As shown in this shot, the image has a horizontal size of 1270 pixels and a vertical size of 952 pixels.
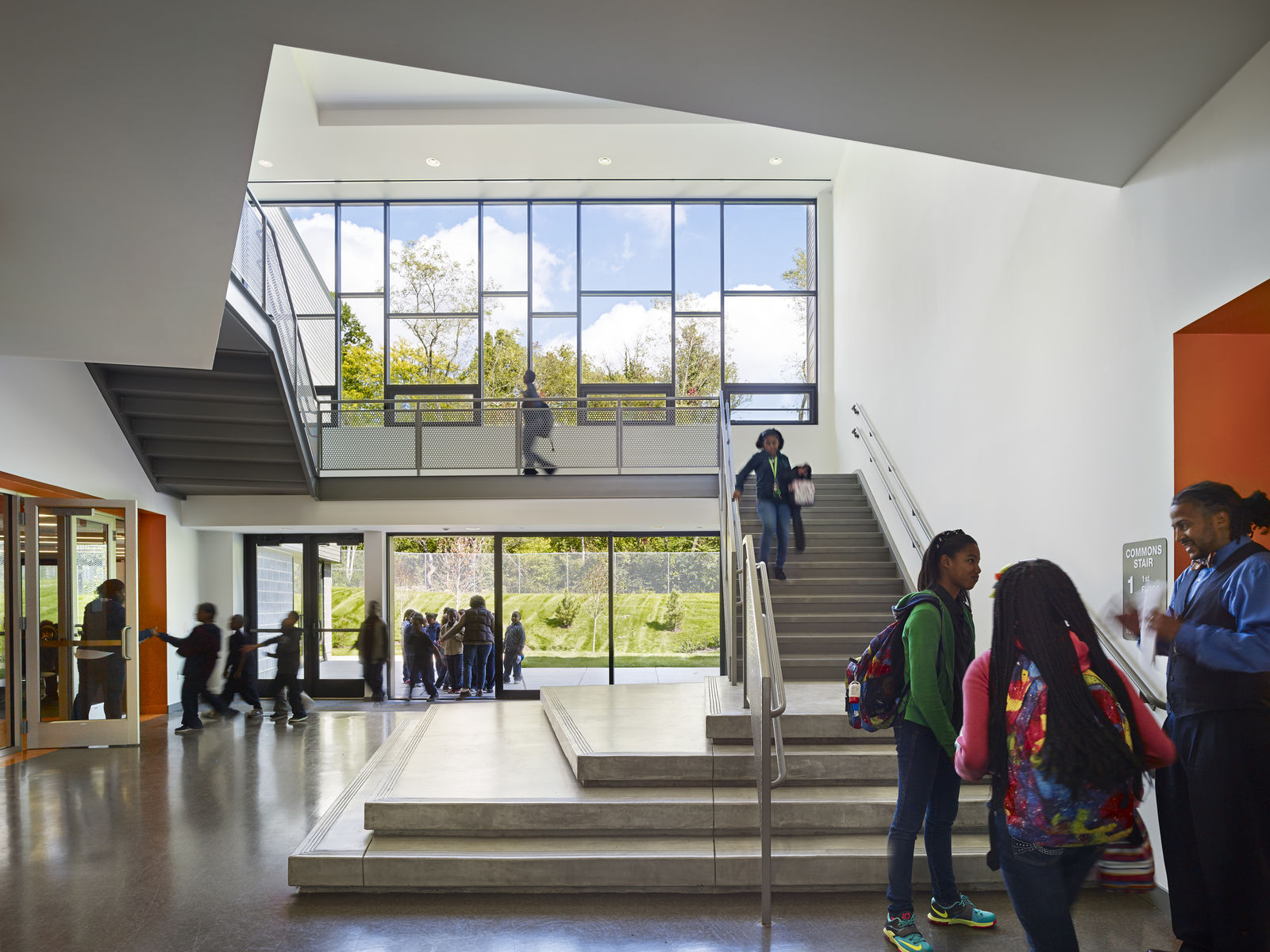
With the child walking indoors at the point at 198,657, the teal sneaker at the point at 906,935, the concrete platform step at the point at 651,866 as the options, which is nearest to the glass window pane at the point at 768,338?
the child walking indoors at the point at 198,657

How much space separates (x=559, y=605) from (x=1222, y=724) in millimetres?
10821

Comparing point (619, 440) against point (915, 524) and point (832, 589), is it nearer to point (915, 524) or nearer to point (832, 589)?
point (832, 589)

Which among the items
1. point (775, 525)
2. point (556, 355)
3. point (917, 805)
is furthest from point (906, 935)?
point (556, 355)

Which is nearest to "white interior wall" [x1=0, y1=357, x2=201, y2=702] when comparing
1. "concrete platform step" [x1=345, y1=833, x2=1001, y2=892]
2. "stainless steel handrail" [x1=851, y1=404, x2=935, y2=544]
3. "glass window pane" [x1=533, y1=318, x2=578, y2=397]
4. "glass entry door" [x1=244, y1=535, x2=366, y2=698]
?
"glass entry door" [x1=244, y1=535, x2=366, y2=698]

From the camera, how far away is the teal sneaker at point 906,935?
3.58 m

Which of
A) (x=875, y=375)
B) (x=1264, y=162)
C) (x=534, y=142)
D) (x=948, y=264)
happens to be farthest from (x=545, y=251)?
(x=1264, y=162)

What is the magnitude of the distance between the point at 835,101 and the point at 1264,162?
158 centimetres

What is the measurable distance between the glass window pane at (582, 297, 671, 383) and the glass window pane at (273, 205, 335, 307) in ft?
13.7

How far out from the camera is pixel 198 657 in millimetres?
10133

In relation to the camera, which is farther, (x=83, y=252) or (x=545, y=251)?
(x=545, y=251)

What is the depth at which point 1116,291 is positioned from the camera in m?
4.40

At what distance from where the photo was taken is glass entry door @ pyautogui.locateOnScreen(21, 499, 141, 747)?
9070mm

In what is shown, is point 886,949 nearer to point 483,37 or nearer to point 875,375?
point 483,37

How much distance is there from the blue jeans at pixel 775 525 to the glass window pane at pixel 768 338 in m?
5.95
